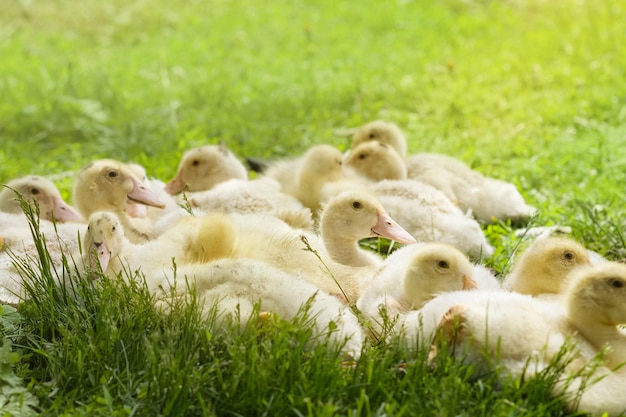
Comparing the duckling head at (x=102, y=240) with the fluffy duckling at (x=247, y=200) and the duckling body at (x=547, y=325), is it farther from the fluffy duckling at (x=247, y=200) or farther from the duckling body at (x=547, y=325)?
the duckling body at (x=547, y=325)

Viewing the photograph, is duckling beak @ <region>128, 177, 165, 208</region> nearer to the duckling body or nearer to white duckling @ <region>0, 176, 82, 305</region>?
white duckling @ <region>0, 176, 82, 305</region>

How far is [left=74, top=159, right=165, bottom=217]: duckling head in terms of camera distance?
6230 millimetres

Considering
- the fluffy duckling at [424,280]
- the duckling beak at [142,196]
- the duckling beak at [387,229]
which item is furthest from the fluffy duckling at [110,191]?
the fluffy duckling at [424,280]

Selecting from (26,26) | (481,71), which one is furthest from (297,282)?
(26,26)

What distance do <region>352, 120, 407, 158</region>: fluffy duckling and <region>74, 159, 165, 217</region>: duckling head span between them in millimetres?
2508

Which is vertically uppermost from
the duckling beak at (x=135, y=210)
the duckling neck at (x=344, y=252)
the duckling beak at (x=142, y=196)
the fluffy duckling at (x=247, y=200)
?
the fluffy duckling at (x=247, y=200)

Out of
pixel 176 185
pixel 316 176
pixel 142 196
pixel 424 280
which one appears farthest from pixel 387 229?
pixel 176 185

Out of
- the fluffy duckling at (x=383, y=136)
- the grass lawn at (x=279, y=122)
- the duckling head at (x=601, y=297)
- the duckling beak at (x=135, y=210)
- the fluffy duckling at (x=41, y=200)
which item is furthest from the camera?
the fluffy duckling at (x=383, y=136)

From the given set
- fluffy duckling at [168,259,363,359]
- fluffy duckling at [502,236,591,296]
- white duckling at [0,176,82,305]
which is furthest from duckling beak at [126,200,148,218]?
fluffy duckling at [502,236,591,296]

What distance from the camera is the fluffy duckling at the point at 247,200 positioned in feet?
21.1

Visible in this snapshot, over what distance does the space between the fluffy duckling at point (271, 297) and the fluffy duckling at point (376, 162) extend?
9.68 ft

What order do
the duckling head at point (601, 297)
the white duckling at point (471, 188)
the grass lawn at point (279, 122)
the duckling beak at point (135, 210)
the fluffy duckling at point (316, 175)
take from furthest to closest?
1. the white duckling at point (471, 188)
2. the fluffy duckling at point (316, 175)
3. the duckling beak at point (135, 210)
4. the duckling head at point (601, 297)
5. the grass lawn at point (279, 122)

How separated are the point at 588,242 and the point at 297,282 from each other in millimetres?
2811

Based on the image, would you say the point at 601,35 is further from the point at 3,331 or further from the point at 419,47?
the point at 3,331
